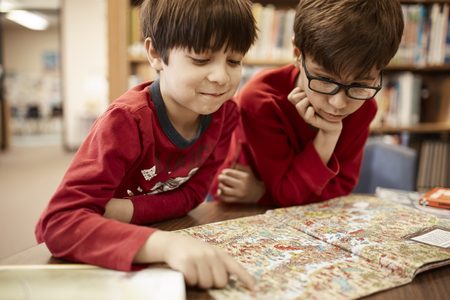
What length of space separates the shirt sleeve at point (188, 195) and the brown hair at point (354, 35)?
27 centimetres

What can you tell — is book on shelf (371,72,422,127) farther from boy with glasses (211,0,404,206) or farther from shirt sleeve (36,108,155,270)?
shirt sleeve (36,108,155,270)

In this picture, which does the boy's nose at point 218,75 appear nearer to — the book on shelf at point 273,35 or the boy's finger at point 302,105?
the boy's finger at point 302,105

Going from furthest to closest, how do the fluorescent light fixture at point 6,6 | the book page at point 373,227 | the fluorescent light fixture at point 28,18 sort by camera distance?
the fluorescent light fixture at point 28,18 → the fluorescent light fixture at point 6,6 → the book page at point 373,227

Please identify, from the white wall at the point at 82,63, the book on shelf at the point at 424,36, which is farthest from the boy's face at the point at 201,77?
the white wall at the point at 82,63

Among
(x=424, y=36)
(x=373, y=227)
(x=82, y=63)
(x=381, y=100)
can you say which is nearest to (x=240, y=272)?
(x=373, y=227)

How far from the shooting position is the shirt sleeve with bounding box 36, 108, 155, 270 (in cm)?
60

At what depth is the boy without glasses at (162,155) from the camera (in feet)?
1.95

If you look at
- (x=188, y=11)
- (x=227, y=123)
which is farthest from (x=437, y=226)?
(x=188, y=11)

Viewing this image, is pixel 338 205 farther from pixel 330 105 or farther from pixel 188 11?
pixel 188 11

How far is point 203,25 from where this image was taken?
0.75 meters

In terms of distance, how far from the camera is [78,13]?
650 centimetres

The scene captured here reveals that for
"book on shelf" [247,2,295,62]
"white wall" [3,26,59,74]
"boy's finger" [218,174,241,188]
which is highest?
"white wall" [3,26,59,74]

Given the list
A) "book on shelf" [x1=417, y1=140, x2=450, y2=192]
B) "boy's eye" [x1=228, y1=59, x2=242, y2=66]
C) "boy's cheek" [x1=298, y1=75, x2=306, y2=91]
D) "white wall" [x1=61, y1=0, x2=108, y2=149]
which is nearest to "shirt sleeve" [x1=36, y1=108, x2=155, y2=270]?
"boy's eye" [x1=228, y1=59, x2=242, y2=66]

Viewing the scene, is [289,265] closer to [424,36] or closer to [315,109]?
[315,109]
